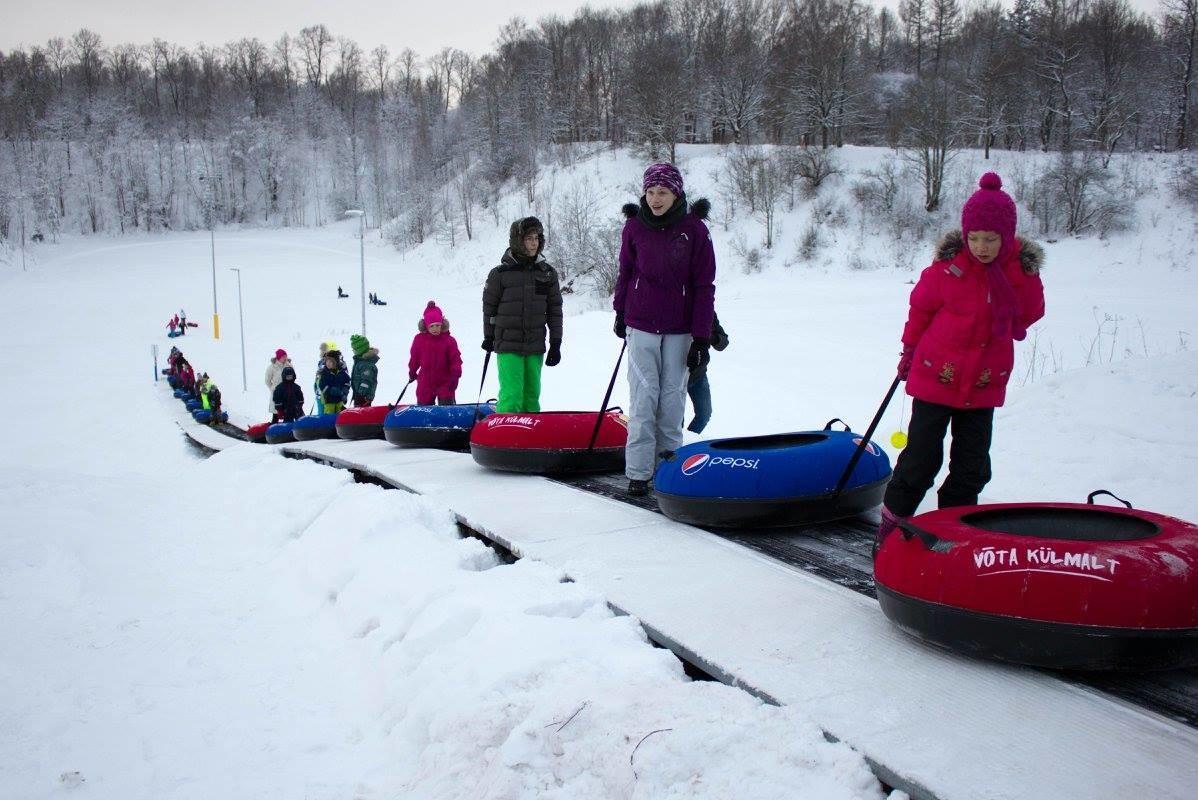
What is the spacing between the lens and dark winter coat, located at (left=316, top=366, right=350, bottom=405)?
36.4ft

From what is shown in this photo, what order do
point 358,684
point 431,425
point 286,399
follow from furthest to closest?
point 286,399 < point 431,425 < point 358,684

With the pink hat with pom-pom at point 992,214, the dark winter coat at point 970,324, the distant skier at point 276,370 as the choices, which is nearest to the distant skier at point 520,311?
the dark winter coat at point 970,324

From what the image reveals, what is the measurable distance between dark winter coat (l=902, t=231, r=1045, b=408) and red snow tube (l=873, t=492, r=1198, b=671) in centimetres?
68

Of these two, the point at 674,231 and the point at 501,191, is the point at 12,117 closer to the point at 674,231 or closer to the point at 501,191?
the point at 501,191

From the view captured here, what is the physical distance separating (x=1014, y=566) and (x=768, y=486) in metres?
1.39

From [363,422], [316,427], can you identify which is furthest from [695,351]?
[316,427]

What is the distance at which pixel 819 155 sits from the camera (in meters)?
31.2

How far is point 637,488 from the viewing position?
434 centimetres

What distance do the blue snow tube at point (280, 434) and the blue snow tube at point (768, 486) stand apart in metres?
7.70

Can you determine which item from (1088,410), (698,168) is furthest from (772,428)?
(698,168)

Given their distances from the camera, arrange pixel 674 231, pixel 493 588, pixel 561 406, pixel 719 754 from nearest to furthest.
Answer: pixel 719 754
pixel 493 588
pixel 674 231
pixel 561 406

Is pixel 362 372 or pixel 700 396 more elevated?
pixel 700 396

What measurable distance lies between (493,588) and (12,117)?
7294 cm

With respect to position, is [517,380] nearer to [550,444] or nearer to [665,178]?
[550,444]
